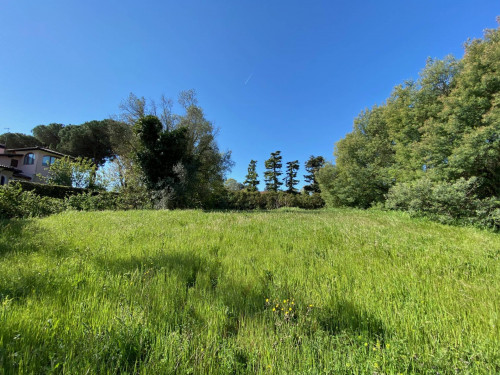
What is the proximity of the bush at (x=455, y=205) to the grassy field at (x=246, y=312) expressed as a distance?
240 inches

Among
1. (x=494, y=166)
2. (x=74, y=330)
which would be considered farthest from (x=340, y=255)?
(x=494, y=166)

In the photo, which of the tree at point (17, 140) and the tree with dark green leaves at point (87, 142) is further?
the tree at point (17, 140)

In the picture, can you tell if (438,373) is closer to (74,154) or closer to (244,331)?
(244,331)

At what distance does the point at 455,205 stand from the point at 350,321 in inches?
390

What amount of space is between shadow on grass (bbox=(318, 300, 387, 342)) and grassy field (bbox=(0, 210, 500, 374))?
10mm

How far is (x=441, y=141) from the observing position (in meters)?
11.7

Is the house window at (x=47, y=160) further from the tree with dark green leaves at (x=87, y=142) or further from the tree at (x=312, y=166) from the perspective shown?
the tree at (x=312, y=166)

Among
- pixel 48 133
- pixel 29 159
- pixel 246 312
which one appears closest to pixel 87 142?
pixel 29 159

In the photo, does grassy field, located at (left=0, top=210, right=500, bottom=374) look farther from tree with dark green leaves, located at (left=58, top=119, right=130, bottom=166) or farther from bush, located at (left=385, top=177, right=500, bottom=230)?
tree with dark green leaves, located at (left=58, top=119, right=130, bottom=166)

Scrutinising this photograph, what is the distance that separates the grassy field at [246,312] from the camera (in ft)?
3.95

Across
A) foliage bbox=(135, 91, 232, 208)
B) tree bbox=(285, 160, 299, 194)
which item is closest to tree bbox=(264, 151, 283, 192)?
tree bbox=(285, 160, 299, 194)

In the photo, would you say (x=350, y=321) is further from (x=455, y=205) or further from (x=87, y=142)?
(x=87, y=142)

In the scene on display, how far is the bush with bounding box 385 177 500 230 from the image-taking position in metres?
7.38

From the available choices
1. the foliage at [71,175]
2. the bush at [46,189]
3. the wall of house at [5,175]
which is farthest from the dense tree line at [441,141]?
the wall of house at [5,175]
